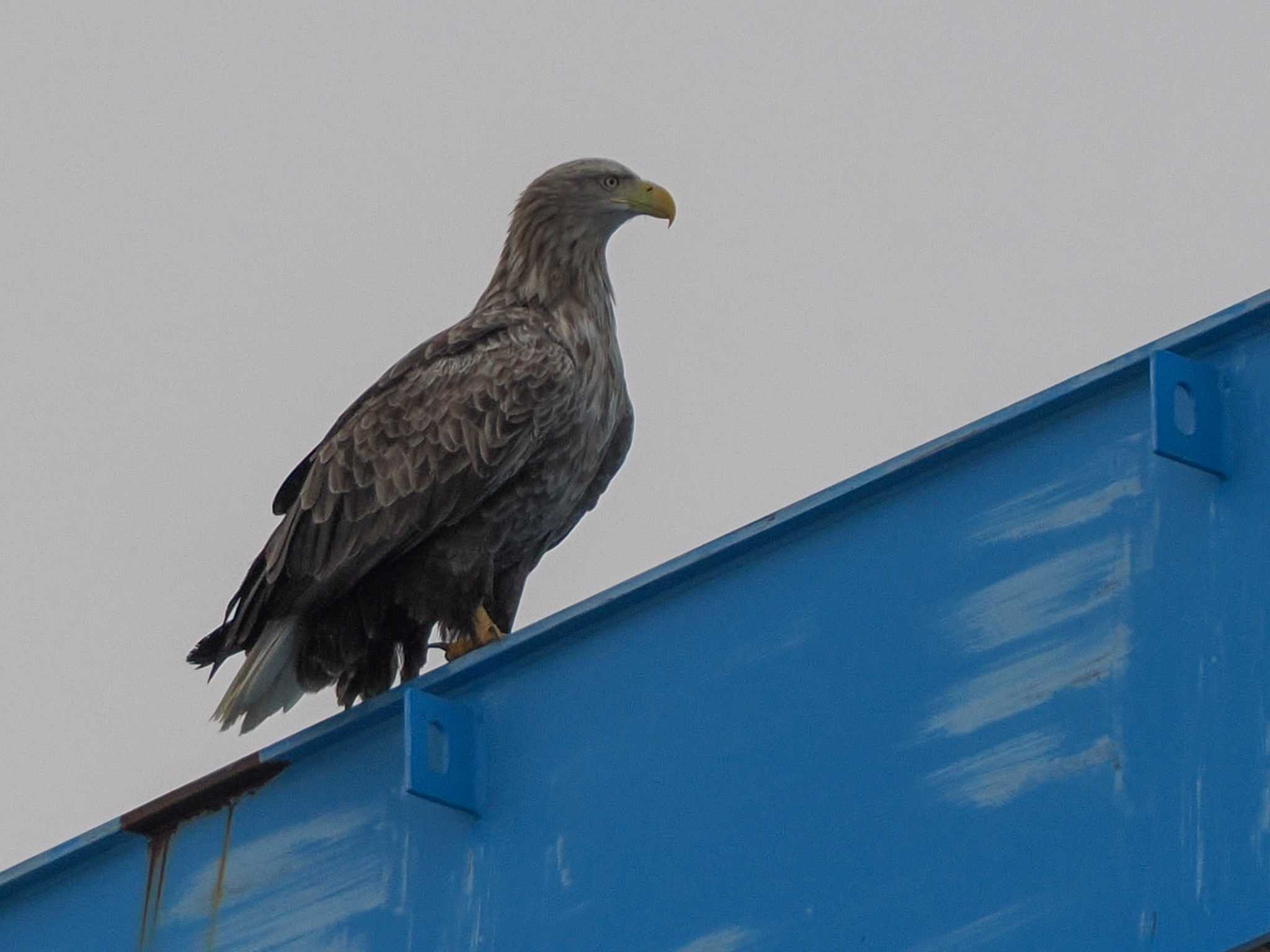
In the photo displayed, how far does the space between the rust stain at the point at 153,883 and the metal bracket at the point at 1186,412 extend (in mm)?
2987

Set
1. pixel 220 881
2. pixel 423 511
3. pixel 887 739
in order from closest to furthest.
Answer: pixel 887 739 → pixel 220 881 → pixel 423 511

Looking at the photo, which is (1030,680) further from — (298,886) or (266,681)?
(266,681)

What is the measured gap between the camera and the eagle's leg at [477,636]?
936 cm

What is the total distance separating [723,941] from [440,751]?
114 centimetres

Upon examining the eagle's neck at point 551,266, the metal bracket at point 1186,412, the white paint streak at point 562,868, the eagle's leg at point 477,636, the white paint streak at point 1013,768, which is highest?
the eagle's neck at point 551,266

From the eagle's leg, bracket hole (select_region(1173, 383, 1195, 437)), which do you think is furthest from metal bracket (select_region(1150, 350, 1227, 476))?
the eagle's leg

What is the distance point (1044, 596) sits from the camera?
5.34 meters

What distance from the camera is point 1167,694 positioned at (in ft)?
16.6

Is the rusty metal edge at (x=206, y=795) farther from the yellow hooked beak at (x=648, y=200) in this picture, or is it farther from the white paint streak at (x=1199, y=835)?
the yellow hooked beak at (x=648, y=200)

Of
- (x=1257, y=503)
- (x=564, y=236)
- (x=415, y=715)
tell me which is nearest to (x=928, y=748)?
(x=1257, y=503)

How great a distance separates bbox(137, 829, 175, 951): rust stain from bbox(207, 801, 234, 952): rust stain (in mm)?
181

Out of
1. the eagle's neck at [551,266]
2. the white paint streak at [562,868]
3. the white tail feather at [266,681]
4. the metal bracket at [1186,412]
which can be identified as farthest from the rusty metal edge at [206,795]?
the eagle's neck at [551,266]

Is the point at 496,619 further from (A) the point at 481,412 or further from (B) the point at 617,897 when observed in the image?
(B) the point at 617,897

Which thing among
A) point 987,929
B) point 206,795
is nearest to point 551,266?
point 206,795
